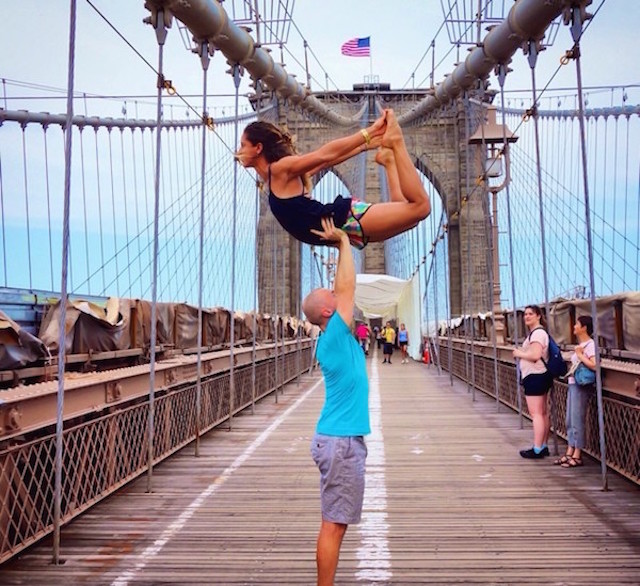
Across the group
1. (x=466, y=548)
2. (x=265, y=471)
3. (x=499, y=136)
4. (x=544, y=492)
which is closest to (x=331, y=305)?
(x=466, y=548)

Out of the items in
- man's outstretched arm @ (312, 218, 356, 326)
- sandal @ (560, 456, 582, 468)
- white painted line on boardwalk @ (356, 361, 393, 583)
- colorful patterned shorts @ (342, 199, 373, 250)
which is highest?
colorful patterned shorts @ (342, 199, 373, 250)

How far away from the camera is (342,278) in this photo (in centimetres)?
307

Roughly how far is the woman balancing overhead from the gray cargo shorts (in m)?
0.77

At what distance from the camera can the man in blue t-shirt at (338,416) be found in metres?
2.94

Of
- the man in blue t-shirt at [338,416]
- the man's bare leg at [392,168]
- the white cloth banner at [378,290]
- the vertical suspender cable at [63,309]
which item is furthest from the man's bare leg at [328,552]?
the white cloth banner at [378,290]

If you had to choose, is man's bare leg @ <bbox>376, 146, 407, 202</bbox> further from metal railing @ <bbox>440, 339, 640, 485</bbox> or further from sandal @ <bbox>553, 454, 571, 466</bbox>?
sandal @ <bbox>553, 454, 571, 466</bbox>

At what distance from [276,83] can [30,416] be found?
6.15m

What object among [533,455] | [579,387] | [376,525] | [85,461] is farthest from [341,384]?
[533,455]

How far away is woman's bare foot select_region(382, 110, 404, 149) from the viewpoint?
9.96 ft

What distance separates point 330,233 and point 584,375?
332 centimetres

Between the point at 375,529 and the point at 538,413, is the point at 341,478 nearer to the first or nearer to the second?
the point at 375,529

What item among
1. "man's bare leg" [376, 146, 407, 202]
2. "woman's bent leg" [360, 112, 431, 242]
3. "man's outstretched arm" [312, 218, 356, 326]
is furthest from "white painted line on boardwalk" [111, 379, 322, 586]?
"man's bare leg" [376, 146, 407, 202]

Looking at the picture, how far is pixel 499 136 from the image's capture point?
Answer: 53.5ft

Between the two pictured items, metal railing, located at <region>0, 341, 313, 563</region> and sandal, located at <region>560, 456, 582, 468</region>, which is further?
sandal, located at <region>560, 456, 582, 468</region>
